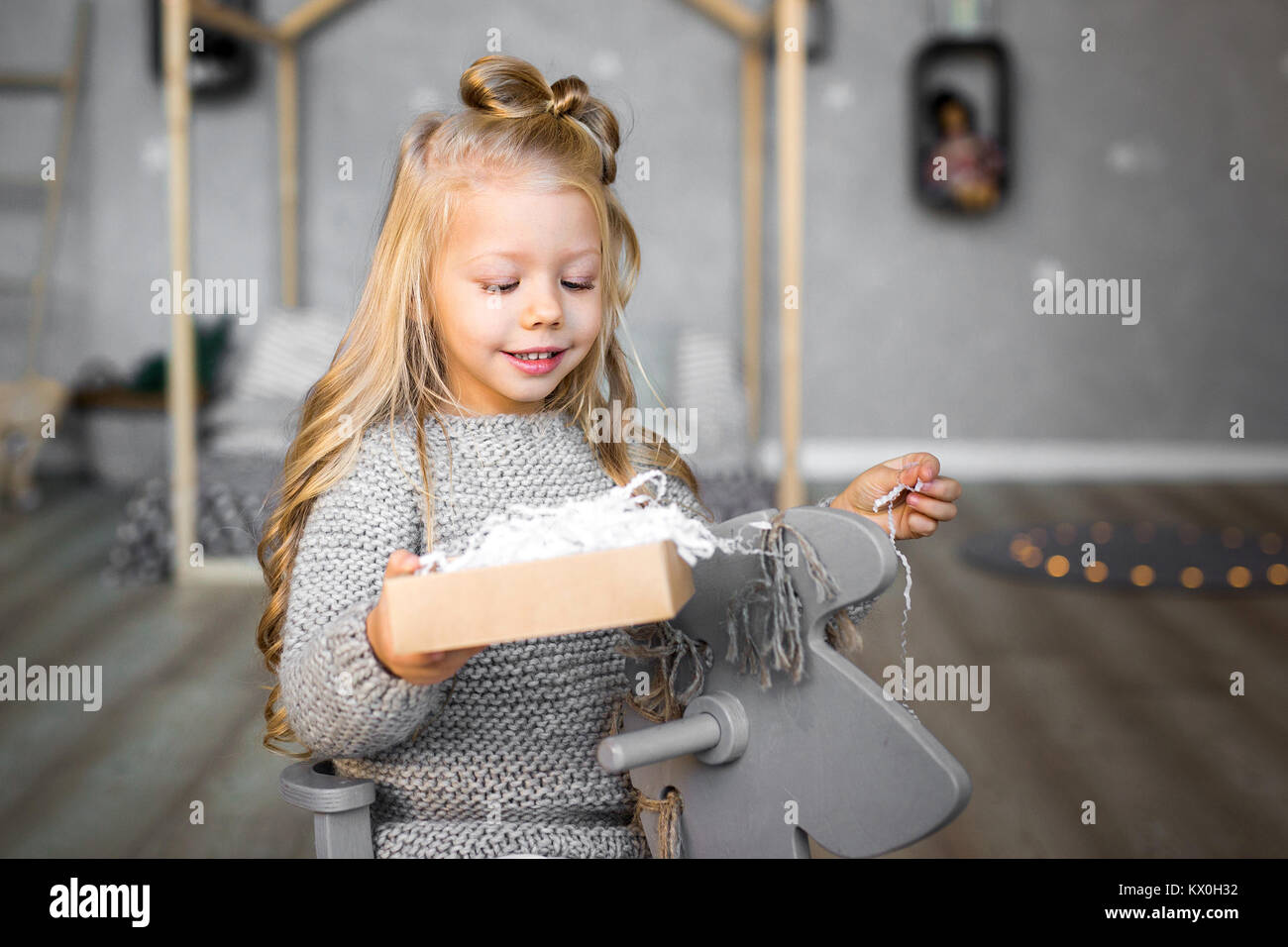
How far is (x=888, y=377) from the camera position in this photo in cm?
378

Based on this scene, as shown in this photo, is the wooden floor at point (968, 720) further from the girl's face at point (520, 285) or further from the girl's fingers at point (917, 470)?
the girl's face at point (520, 285)

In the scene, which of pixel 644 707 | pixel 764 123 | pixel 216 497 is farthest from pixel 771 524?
Result: pixel 764 123

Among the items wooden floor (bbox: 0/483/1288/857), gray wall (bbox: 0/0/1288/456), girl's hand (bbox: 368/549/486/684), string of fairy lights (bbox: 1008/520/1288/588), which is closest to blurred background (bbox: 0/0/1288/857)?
gray wall (bbox: 0/0/1288/456)

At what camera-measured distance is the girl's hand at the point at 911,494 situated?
0.77 m

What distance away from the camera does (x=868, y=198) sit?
12.3ft

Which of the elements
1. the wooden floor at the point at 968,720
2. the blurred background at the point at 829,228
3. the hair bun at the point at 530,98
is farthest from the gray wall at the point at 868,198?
the hair bun at the point at 530,98

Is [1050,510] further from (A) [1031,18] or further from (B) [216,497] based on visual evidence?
(B) [216,497]

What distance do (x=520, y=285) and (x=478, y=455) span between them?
12 cm

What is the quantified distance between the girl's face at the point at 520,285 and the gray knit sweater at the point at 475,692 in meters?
0.07

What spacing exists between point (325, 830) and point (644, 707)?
213mm

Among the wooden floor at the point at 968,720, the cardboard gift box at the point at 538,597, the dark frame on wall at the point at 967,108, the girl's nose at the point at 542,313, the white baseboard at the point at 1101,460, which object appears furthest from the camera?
the white baseboard at the point at 1101,460

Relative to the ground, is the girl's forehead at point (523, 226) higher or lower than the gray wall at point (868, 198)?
lower

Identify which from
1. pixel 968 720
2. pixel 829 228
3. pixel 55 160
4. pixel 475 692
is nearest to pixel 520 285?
pixel 475 692

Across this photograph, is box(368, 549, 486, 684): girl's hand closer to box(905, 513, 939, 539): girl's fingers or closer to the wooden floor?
box(905, 513, 939, 539): girl's fingers
